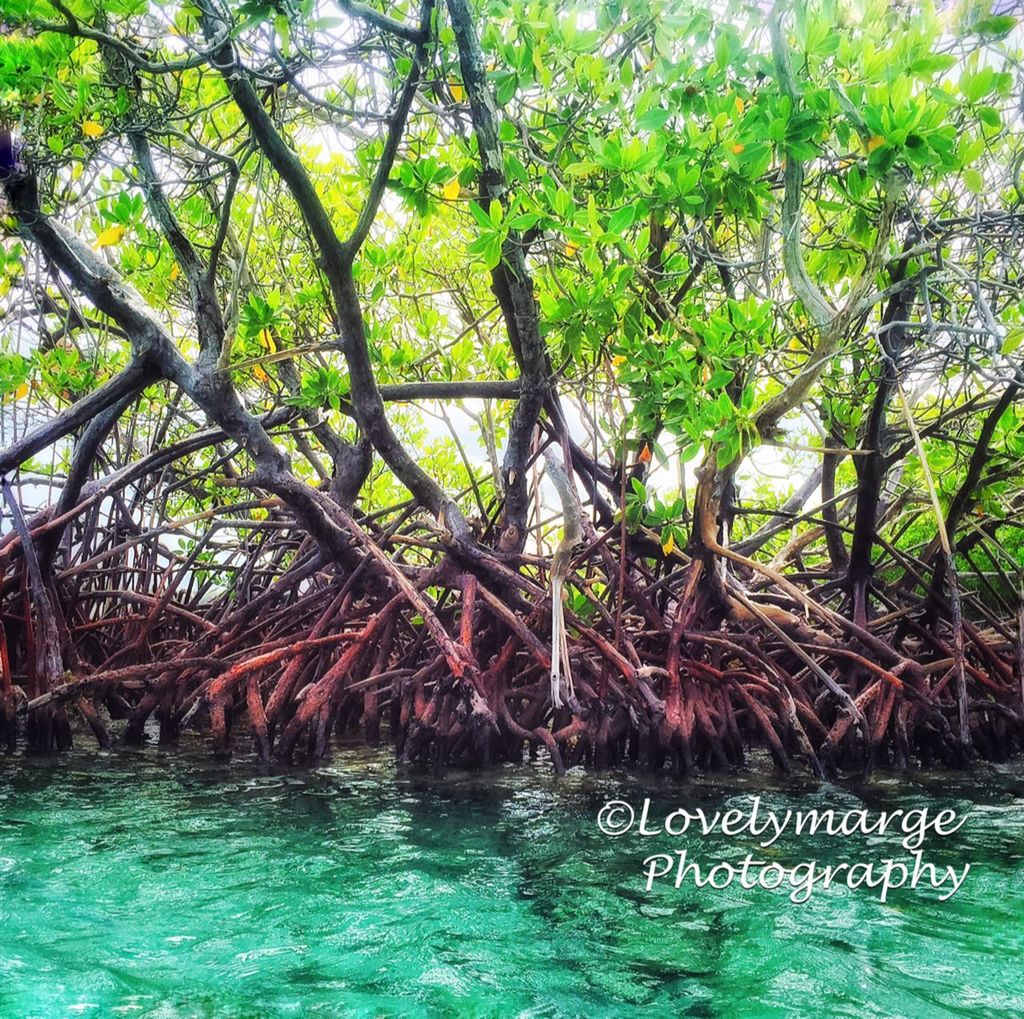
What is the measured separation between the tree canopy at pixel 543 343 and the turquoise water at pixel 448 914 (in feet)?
2.01

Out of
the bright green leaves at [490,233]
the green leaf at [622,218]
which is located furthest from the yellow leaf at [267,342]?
the green leaf at [622,218]

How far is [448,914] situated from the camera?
2.48 metres

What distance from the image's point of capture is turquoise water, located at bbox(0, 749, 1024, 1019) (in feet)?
6.48

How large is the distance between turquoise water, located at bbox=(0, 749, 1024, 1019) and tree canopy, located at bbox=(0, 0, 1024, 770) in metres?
0.61

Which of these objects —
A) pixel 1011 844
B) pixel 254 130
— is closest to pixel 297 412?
pixel 254 130

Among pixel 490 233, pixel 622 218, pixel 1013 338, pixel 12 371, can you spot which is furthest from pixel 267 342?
pixel 1013 338

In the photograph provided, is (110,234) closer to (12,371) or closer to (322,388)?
(322,388)

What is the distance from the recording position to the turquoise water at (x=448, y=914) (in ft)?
6.48

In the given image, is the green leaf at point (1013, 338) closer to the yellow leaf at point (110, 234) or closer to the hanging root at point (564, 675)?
the hanging root at point (564, 675)

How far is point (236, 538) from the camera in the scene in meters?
6.89

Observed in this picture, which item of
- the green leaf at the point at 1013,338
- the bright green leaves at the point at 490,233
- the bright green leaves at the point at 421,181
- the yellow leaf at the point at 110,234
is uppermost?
the yellow leaf at the point at 110,234

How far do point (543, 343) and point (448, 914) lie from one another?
7.39 feet

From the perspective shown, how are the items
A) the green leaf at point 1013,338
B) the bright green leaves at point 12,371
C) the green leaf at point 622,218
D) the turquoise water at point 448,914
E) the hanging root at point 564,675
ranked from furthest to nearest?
the bright green leaves at point 12,371 → the hanging root at point 564,675 → the green leaf at point 1013,338 → the green leaf at point 622,218 → the turquoise water at point 448,914

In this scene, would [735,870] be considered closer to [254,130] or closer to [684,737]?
[684,737]
